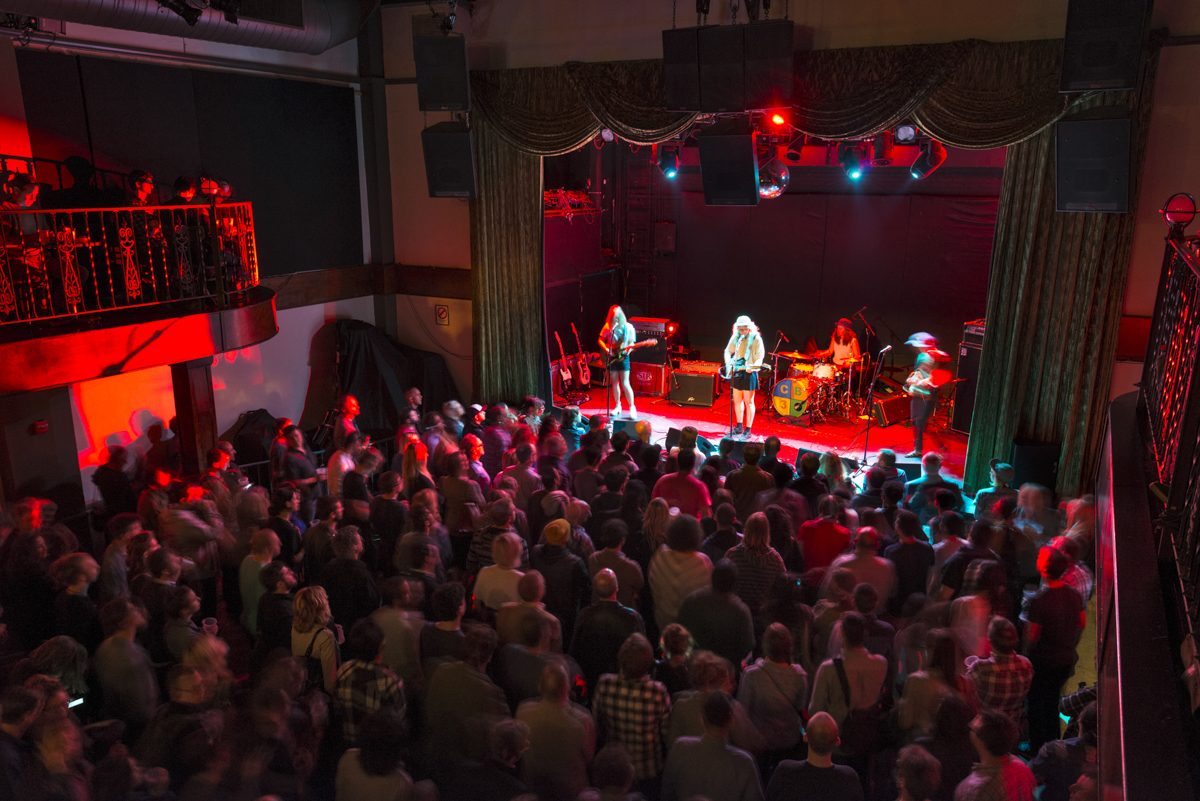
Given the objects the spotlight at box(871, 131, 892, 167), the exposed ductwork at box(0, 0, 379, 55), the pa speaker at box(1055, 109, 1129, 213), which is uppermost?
the exposed ductwork at box(0, 0, 379, 55)

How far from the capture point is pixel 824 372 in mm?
10188

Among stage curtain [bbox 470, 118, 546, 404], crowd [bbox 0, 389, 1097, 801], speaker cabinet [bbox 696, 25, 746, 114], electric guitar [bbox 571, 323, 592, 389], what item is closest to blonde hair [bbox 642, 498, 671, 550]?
crowd [bbox 0, 389, 1097, 801]

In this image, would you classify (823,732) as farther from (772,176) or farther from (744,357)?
(772,176)

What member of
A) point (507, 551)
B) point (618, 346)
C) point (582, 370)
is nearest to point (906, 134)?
point (618, 346)

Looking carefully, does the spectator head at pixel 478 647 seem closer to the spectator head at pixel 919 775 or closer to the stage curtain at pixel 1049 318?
the spectator head at pixel 919 775

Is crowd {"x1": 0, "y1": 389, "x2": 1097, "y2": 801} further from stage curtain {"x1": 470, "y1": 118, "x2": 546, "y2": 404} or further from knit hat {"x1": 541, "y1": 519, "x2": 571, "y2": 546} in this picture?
stage curtain {"x1": 470, "y1": 118, "x2": 546, "y2": 404}

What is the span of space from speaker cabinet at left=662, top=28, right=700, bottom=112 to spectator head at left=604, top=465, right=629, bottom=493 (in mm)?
4138

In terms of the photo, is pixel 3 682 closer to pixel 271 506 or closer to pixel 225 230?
pixel 271 506

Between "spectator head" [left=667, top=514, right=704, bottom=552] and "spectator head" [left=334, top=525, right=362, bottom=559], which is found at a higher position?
"spectator head" [left=667, top=514, right=704, bottom=552]

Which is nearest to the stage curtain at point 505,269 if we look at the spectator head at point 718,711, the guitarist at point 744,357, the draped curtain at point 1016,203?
the draped curtain at point 1016,203

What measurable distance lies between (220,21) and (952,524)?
7.35m

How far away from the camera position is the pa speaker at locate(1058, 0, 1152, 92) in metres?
6.04

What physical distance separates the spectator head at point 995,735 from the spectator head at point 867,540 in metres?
1.30

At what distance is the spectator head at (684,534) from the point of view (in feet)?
13.4
